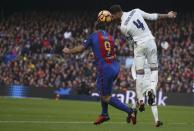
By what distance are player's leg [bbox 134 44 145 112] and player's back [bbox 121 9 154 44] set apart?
0.23 meters

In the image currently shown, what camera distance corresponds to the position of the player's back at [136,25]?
1634 cm

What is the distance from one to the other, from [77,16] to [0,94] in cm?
1110

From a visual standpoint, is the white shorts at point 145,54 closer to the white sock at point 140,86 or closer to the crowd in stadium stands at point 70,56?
the white sock at point 140,86

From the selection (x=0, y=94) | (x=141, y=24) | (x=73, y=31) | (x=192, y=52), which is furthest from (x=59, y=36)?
(x=141, y=24)

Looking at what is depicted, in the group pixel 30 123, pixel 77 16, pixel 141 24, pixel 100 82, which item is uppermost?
pixel 77 16

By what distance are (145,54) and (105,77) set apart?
1.47 metres

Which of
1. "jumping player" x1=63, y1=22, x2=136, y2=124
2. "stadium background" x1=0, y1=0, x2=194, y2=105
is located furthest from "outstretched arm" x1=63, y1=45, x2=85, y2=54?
"stadium background" x1=0, y1=0, x2=194, y2=105

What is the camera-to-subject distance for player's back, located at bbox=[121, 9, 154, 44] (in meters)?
16.3

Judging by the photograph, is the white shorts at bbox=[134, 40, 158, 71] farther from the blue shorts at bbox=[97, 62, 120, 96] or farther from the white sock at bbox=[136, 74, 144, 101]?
the blue shorts at bbox=[97, 62, 120, 96]

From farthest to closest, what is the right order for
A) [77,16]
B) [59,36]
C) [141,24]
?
[77,16], [59,36], [141,24]

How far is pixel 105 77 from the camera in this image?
1556cm

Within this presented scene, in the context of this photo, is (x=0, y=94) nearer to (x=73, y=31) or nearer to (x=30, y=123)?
(x=73, y=31)

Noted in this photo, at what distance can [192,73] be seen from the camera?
3766cm

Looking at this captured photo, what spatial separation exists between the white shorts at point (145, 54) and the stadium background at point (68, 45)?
65.1ft
